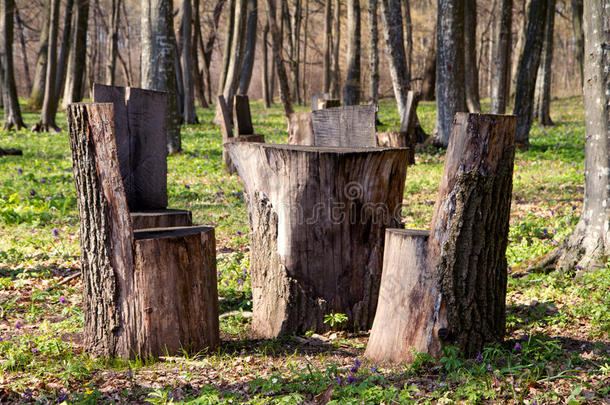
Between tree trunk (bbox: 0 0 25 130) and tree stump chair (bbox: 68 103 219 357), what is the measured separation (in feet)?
47.4

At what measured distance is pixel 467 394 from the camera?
2.88 meters

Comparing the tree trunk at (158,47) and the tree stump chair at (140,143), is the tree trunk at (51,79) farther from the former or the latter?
the tree stump chair at (140,143)

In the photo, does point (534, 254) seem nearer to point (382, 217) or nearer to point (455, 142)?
point (382, 217)

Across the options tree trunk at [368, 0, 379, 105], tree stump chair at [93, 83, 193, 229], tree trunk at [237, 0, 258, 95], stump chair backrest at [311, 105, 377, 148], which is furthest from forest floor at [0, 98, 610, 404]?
tree trunk at [237, 0, 258, 95]

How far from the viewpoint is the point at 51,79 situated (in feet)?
52.6

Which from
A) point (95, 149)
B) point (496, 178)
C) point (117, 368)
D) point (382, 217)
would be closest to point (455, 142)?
point (496, 178)

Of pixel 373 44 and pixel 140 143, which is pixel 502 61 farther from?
pixel 140 143

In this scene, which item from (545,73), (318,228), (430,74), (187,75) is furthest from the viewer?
(430,74)

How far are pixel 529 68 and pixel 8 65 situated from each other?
45.3 feet

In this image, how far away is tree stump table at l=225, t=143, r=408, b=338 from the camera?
4.14 metres

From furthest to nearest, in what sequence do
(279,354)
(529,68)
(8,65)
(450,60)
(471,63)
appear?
(471,63), (8,65), (450,60), (529,68), (279,354)

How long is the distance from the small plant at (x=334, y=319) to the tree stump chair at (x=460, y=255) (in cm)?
67

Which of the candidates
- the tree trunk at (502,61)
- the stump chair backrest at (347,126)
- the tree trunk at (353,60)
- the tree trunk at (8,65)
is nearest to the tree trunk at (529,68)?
the tree trunk at (502,61)

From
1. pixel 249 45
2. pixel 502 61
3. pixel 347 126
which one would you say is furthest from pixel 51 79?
pixel 347 126
